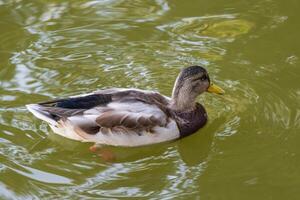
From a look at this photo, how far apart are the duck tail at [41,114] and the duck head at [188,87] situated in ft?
3.82

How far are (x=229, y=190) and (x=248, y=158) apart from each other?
0.57 m

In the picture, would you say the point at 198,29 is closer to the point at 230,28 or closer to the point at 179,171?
the point at 230,28

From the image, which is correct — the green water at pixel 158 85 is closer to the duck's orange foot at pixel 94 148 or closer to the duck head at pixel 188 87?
the duck's orange foot at pixel 94 148

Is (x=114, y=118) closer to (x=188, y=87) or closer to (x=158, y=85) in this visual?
(x=188, y=87)

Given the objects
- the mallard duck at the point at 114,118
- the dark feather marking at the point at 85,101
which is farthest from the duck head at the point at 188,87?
the dark feather marking at the point at 85,101

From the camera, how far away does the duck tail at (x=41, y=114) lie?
6.99 metres

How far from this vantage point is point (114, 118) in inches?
275

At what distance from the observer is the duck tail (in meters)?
6.99

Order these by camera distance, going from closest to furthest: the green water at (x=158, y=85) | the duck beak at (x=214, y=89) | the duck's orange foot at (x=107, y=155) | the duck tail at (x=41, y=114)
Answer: the green water at (x=158, y=85) → the duck's orange foot at (x=107, y=155) → the duck tail at (x=41, y=114) → the duck beak at (x=214, y=89)

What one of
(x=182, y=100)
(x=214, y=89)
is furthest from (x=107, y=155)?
(x=214, y=89)

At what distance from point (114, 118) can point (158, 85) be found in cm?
118

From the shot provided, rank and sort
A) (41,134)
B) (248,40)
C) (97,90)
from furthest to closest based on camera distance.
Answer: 1. (248,40)
2. (97,90)
3. (41,134)

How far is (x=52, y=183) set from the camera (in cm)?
642

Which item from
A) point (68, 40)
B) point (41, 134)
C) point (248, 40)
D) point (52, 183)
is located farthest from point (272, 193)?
point (68, 40)
